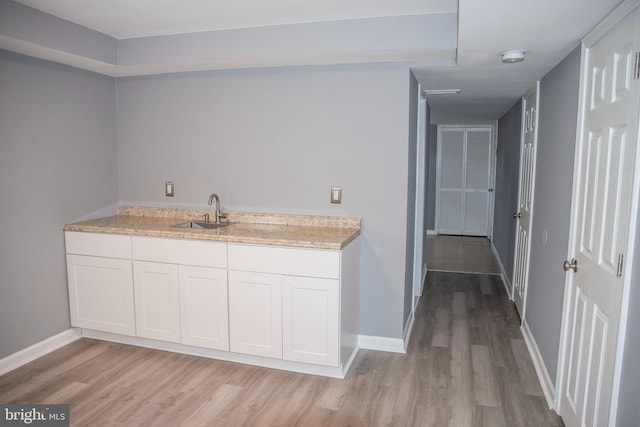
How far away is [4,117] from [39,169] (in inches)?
15.8

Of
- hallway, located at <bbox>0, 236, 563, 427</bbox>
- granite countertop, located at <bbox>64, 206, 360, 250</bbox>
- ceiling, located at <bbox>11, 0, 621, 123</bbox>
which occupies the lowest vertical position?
hallway, located at <bbox>0, 236, 563, 427</bbox>

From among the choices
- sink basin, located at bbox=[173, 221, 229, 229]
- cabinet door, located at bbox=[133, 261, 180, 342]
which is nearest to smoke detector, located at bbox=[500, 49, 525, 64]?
sink basin, located at bbox=[173, 221, 229, 229]

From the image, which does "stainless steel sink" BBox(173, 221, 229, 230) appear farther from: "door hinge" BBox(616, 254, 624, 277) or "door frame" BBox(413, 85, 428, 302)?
"door hinge" BBox(616, 254, 624, 277)

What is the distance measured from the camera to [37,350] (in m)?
3.20

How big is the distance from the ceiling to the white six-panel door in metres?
0.46

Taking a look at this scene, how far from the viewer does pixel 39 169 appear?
3158mm

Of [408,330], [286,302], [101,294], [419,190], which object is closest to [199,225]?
[101,294]

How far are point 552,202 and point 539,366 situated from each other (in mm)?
1090

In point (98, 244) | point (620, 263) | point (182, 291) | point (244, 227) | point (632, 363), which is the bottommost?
point (182, 291)

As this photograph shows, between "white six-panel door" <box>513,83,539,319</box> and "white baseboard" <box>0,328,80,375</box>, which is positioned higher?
"white six-panel door" <box>513,83,539,319</box>

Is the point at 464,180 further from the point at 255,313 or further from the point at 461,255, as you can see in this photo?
the point at 255,313

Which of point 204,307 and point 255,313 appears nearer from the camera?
point 255,313

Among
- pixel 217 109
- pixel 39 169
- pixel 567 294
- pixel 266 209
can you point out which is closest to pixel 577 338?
pixel 567 294

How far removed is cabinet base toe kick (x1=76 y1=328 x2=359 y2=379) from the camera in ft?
9.87
